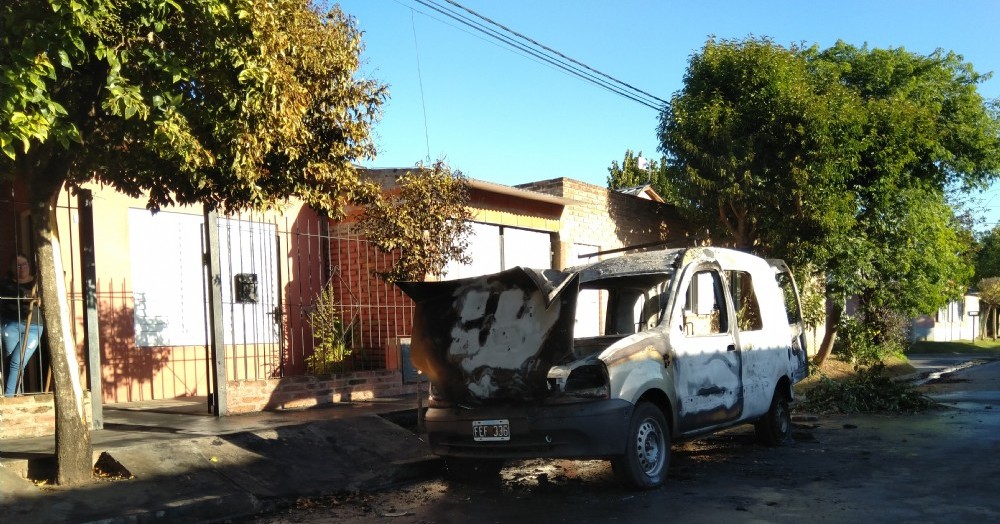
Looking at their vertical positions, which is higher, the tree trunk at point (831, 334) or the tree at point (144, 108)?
the tree at point (144, 108)

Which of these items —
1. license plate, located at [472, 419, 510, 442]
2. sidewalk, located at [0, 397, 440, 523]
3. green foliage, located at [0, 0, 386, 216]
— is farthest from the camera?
license plate, located at [472, 419, 510, 442]

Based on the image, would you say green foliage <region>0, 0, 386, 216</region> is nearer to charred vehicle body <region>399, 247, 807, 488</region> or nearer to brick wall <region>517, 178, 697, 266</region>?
charred vehicle body <region>399, 247, 807, 488</region>

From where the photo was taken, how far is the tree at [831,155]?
1662 cm

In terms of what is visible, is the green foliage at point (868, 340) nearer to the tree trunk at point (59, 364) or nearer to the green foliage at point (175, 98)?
the green foliage at point (175, 98)

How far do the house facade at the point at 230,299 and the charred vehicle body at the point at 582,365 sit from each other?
3570 mm

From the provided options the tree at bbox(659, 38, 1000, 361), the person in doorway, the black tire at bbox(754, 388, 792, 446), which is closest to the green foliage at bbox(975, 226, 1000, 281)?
the tree at bbox(659, 38, 1000, 361)

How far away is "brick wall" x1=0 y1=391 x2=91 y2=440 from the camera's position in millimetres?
8500

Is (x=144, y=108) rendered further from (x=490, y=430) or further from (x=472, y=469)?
(x=472, y=469)

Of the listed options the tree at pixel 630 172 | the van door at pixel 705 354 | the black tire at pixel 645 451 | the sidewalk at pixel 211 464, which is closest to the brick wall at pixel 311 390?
the sidewalk at pixel 211 464

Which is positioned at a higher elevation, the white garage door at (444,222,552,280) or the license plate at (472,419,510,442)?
the white garage door at (444,222,552,280)

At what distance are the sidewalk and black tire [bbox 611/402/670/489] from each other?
2463 mm

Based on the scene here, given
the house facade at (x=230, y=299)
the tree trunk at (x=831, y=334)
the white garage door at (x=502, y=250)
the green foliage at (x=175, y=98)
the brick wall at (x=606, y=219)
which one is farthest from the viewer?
the tree trunk at (x=831, y=334)

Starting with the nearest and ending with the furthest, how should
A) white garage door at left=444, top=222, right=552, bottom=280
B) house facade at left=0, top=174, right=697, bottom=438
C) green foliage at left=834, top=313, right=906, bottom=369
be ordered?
1. house facade at left=0, top=174, right=697, bottom=438
2. white garage door at left=444, top=222, right=552, bottom=280
3. green foliage at left=834, top=313, right=906, bottom=369

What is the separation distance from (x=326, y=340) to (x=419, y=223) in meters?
3.34
